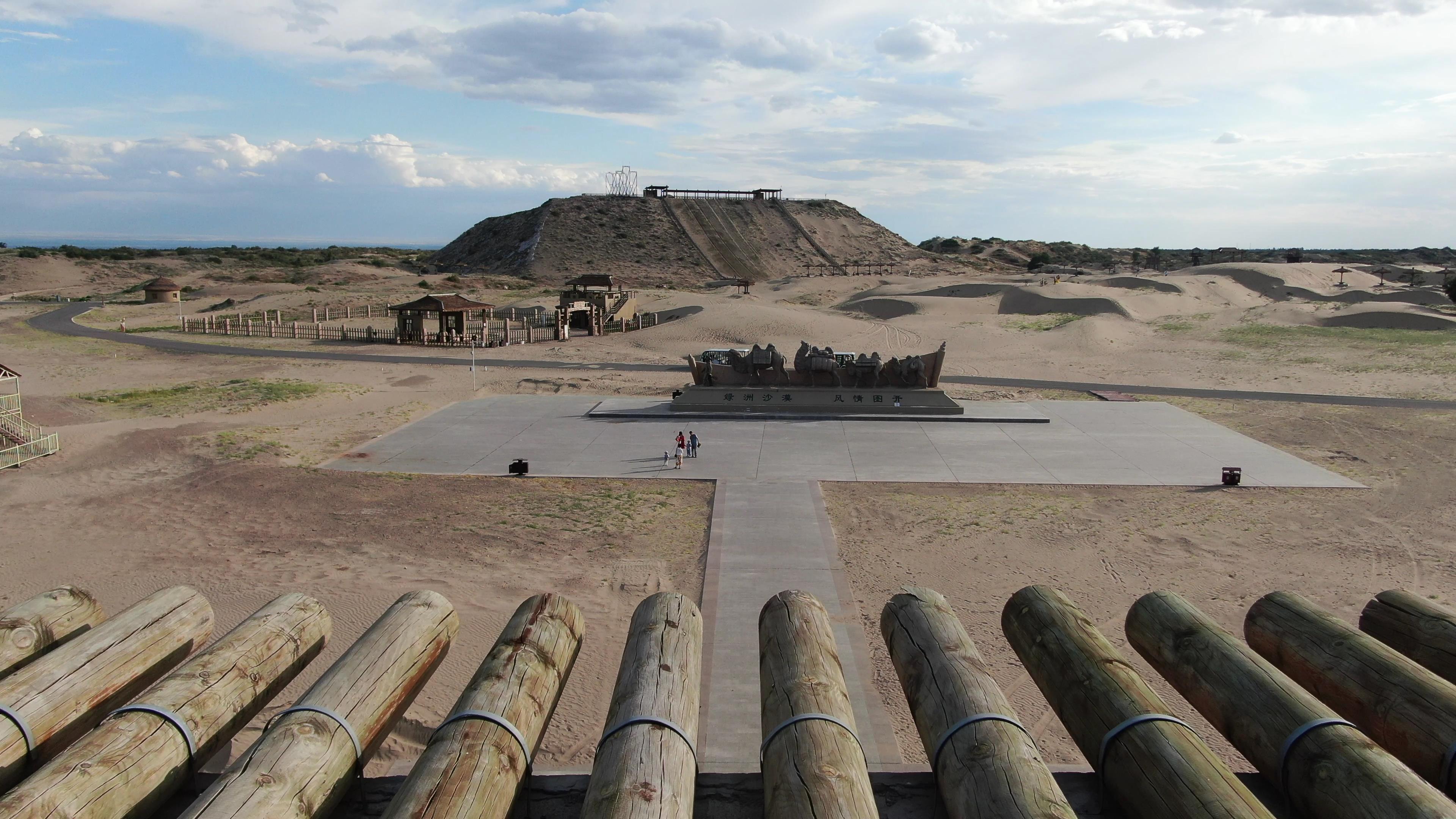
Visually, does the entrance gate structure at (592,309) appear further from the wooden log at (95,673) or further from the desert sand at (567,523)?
the wooden log at (95,673)

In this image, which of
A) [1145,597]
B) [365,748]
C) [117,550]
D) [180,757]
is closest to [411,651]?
[365,748]

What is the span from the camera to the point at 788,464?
747 inches

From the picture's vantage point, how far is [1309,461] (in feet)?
64.7

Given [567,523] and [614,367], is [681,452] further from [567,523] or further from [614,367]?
[614,367]

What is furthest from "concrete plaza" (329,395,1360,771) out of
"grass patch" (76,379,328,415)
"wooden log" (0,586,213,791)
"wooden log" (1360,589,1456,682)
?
"grass patch" (76,379,328,415)

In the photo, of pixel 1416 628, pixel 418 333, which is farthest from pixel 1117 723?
pixel 418 333

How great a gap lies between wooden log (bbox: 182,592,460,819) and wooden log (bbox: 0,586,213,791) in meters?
0.86

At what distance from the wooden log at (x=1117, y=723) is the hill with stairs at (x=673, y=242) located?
7294 cm

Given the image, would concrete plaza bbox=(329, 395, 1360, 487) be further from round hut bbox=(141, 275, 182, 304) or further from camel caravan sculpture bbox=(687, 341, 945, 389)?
round hut bbox=(141, 275, 182, 304)

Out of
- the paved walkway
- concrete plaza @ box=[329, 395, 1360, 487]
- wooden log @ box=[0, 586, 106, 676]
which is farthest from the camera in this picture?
concrete plaza @ box=[329, 395, 1360, 487]

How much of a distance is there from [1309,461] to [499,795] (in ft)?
69.3

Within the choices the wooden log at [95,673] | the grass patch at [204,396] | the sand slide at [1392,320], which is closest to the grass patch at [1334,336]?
the sand slide at [1392,320]

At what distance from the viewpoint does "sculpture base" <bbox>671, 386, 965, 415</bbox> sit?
81.6 feet

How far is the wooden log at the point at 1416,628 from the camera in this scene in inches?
172
